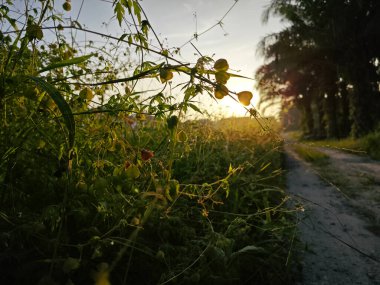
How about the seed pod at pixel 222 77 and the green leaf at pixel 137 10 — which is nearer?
the seed pod at pixel 222 77

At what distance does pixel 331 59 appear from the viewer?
41.5 ft

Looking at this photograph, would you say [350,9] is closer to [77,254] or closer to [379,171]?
[379,171]

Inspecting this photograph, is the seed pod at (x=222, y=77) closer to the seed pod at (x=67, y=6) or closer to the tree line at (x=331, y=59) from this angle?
the seed pod at (x=67, y=6)

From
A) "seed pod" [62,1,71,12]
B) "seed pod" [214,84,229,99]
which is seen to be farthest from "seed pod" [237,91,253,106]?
"seed pod" [62,1,71,12]

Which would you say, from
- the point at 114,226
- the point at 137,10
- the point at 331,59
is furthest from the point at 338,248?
the point at 331,59

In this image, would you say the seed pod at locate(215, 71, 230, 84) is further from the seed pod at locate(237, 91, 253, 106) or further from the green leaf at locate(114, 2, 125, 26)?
the green leaf at locate(114, 2, 125, 26)

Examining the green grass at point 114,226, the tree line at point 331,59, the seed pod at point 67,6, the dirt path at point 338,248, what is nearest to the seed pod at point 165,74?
the green grass at point 114,226

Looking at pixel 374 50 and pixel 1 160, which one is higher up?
pixel 374 50

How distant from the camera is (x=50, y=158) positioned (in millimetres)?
1312

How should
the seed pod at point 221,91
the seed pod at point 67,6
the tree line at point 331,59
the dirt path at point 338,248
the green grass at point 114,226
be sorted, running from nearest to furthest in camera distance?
the seed pod at point 221,91, the green grass at point 114,226, the seed pod at point 67,6, the dirt path at point 338,248, the tree line at point 331,59

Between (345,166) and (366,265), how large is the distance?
3.60m

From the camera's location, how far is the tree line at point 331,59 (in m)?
10.6

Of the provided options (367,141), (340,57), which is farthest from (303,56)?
(367,141)

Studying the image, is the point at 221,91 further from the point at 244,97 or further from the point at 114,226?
the point at 114,226
